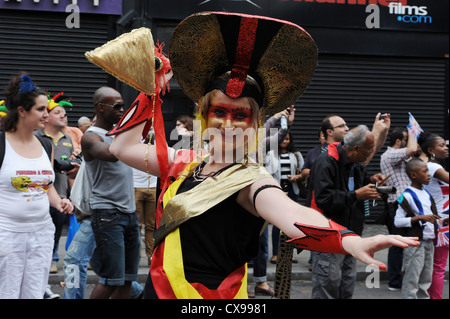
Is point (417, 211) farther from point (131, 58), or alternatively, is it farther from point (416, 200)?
point (131, 58)

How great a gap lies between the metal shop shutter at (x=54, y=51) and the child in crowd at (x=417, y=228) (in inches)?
257

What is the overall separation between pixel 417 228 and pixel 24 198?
12.4 ft

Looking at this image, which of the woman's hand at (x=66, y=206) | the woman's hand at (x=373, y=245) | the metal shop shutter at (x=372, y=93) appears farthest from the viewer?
the metal shop shutter at (x=372, y=93)

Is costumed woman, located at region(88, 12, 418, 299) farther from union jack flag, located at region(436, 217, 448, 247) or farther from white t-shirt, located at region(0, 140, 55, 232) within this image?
union jack flag, located at region(436, 217, 448, 247)

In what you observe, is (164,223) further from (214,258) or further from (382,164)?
(382,164)

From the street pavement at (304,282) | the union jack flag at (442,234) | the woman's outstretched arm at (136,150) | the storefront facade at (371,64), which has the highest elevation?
the storefront facade at (371,64)

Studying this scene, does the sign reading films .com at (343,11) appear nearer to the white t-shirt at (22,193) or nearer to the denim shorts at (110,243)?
the denim shorts at (110,243)

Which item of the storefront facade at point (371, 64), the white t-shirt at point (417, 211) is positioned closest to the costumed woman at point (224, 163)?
the white t-shirt at point (417, 211)

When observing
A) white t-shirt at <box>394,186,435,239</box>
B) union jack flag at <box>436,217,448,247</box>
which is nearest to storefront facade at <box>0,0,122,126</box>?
white t-shirt at <box>394,186,435,239</box>

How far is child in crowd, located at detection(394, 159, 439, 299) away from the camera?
5.55 m

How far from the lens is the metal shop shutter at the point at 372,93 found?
11.6m

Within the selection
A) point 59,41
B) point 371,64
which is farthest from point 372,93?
point 59,41

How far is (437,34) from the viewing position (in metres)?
12.0
